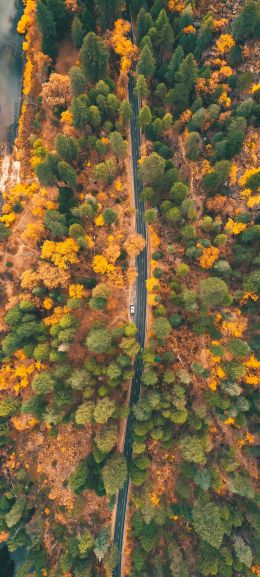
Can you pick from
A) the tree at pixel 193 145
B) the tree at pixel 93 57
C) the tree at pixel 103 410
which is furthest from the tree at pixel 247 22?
the tree at pixel 103 410

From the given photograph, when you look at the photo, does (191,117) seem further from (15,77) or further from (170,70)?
(15,77)

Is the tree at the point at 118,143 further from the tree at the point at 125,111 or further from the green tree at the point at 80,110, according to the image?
the green tree at the point at 80,110

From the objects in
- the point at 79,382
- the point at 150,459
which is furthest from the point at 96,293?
the point at 150,459

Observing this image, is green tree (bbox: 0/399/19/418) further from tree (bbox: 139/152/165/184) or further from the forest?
tree (bbox: 139/152/165/184)

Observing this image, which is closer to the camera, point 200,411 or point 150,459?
point 200,411

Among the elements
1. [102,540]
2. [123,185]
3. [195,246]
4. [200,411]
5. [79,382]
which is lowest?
[102,540]

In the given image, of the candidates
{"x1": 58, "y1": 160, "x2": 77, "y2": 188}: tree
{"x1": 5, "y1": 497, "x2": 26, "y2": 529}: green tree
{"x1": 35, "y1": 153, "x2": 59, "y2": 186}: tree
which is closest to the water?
{"x1": 35, "y1": 153, "x2": 59, "y2": 186}: tree
